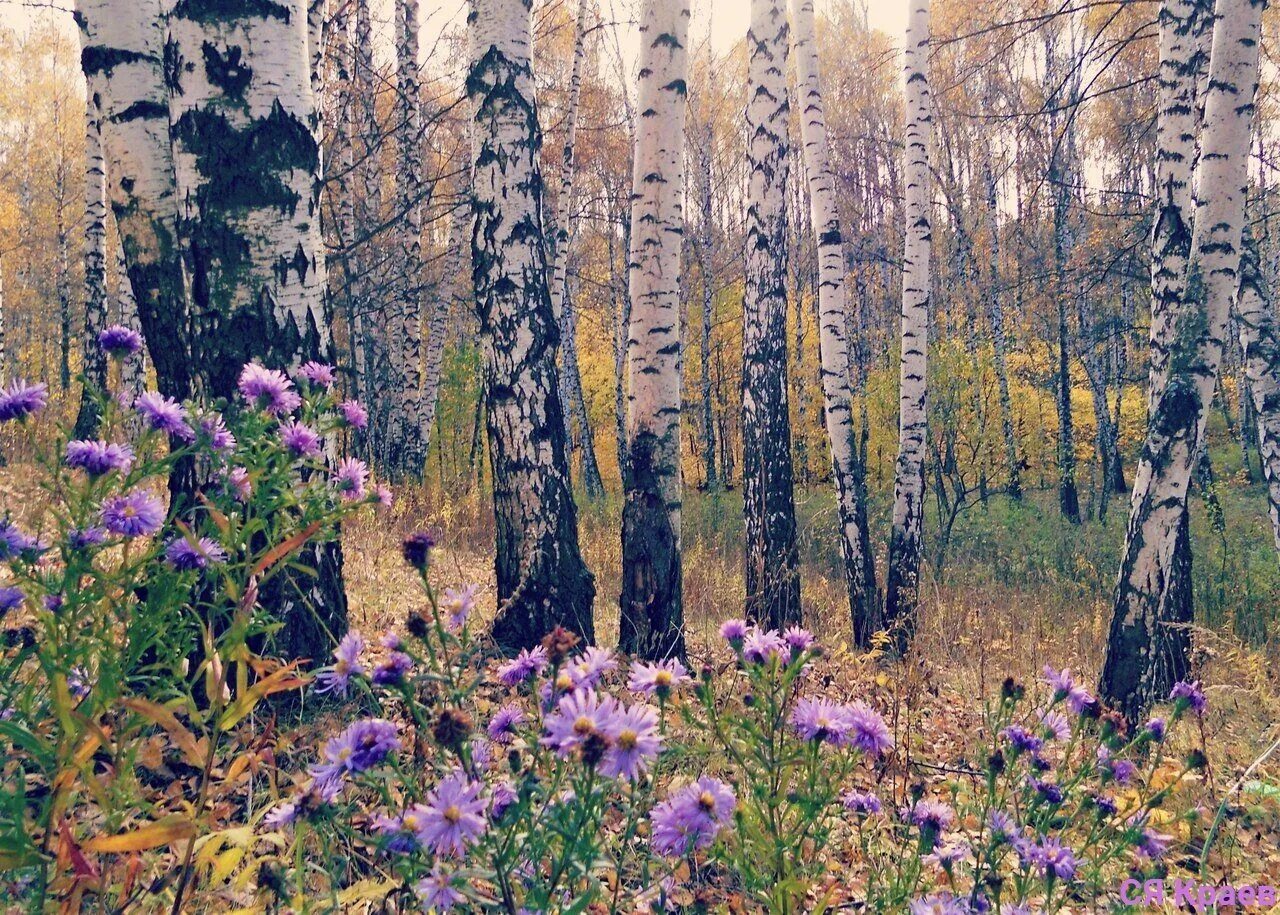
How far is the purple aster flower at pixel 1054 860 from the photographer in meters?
1.41

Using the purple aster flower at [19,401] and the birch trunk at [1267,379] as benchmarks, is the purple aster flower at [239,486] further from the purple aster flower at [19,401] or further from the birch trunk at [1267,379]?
the birch trunk at [1267,379]

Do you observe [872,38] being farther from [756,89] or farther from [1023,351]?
[756,89]

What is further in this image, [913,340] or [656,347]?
[913,340]

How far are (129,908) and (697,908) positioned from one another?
4.02 ft

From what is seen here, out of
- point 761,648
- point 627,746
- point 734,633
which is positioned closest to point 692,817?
point 627,746

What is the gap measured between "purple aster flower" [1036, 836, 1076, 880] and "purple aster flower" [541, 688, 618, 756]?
3.08 ft

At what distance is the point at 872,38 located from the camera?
21.2 m

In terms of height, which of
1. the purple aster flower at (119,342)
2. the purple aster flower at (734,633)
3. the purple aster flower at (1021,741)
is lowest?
the purple aster flower at (1021,741)

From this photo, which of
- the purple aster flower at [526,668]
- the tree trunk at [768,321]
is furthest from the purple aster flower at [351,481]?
the tree trunk at [768,321]

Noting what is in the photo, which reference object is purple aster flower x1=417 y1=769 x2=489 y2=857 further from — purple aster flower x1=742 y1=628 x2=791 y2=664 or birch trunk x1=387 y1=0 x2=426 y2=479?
birch trunk x1=387 y1=0 x2=426 y2=479

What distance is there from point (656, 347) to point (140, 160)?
2679 mm

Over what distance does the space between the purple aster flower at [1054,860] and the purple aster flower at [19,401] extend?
1.97 metres

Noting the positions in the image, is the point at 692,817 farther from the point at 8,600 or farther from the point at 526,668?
the point at 8,600

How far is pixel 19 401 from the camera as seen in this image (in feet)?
4.57
